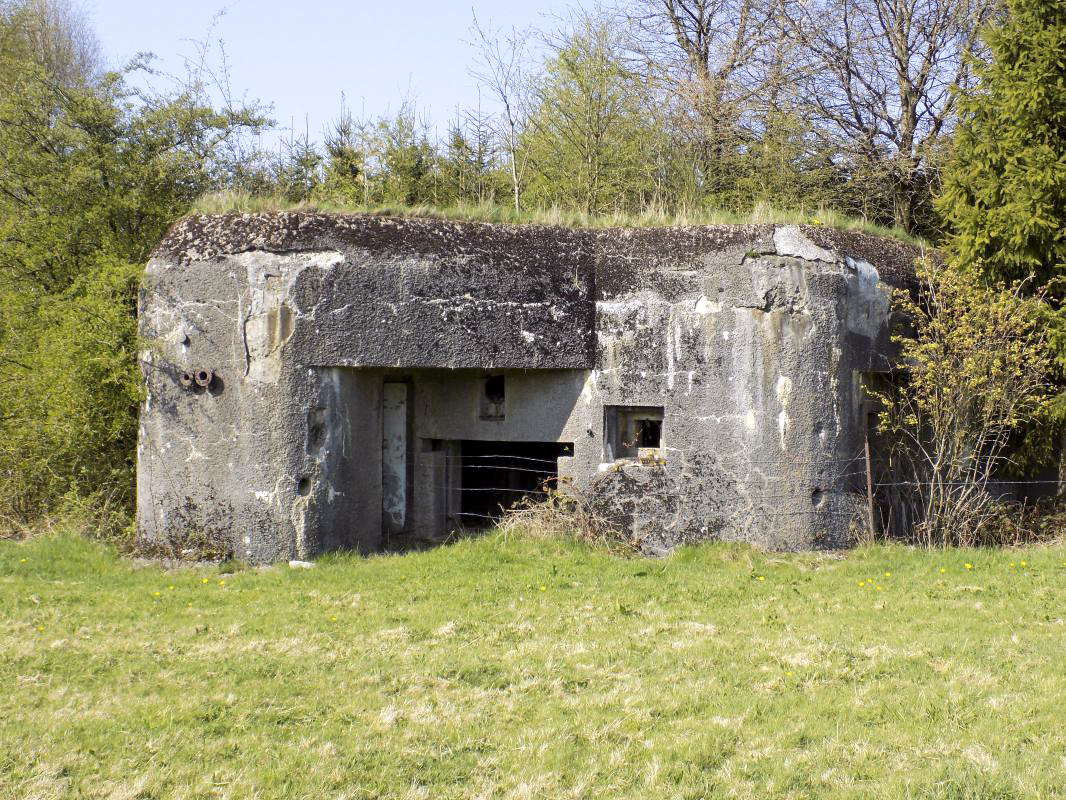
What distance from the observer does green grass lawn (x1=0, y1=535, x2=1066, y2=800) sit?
4.02 metres

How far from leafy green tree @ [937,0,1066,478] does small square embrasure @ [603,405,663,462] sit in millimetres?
3208

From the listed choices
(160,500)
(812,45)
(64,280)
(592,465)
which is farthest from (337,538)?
(812,45)

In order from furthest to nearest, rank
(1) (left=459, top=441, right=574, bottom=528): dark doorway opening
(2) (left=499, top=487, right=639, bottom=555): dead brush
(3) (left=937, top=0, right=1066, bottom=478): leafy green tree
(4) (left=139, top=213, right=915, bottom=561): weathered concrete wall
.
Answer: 1. (1) (left=459, top=441, right=574, bottom=528): dark doorway opening
2. (3) (left=937, top=0, right=1066, bottom=478): leafy green tree
3. (2) (left=499, top=487, right=639, bottom=555): dead brush
4. (4) (left=139, top=213, right=915, bottom=561): weathered concrete wall

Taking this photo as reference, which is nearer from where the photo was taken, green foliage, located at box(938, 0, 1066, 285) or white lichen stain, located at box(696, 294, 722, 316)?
white lichen stain, located at box(696, 294, 722, 316)

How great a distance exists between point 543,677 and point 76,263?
7.33 metres

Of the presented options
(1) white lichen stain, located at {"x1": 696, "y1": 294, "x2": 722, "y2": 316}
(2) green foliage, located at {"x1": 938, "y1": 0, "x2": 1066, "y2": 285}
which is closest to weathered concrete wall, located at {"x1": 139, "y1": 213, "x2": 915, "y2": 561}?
(1) white lichen stain, located at {"x1": 696, "y1": 294, "x2": 722, "y2": 316}

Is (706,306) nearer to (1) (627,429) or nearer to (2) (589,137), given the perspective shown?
(1) (627,429)

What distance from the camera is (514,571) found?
795 centimetres

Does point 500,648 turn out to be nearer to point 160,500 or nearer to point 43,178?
point 160,500

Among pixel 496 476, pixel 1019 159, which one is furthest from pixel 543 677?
pixel 1019 159

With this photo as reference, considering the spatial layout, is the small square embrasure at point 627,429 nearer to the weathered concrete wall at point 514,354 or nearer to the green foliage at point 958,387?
the weathered concrete wall at point 514,354

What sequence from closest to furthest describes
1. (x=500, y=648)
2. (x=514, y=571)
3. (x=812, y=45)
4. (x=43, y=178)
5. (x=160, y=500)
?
(x=500, y=648), (x=514, y=571), (x=160, y=500), (x=43, y=178), (x=812, y=45)

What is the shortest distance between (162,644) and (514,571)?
112 inches

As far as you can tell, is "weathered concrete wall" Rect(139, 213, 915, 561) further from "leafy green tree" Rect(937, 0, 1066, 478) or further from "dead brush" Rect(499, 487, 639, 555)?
"leafy green tree" Rect(937, 0, 1066, 478)
